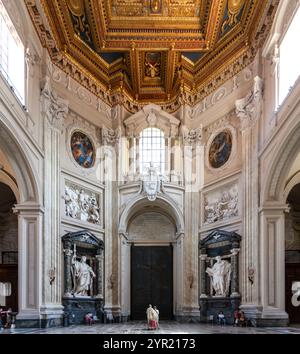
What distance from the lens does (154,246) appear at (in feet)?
91.9

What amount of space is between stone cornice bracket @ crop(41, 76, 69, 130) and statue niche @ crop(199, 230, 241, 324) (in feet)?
28.4

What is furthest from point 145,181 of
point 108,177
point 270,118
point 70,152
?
point 270,118

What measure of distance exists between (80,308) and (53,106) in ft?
29.5

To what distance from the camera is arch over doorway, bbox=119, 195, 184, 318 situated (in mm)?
25656

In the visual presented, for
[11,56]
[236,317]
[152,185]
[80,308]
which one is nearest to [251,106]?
[152,185]

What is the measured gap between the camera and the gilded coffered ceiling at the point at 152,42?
21.5m

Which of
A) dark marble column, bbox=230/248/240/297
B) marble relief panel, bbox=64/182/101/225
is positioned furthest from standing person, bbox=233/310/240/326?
marble relief panel, bbox=64/182/101/225

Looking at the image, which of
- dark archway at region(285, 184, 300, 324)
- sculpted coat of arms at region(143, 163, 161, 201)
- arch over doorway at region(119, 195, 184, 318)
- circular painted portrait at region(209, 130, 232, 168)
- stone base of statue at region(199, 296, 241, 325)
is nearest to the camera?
stone base of statue at region(199, 296, 241, 325)

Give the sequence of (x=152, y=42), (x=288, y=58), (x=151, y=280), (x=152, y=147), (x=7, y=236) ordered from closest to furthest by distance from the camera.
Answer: (x=288, y=58), (x=7, y=236), (x=152, y=42), (x=152, y=147), (x=151, y=280)

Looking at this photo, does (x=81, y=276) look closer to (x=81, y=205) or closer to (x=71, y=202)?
(x=81, y=205)

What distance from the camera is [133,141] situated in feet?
88.0

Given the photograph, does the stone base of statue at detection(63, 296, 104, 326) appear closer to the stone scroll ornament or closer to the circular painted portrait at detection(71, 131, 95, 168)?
the stone scroll ornament

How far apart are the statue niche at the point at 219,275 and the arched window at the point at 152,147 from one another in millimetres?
5044

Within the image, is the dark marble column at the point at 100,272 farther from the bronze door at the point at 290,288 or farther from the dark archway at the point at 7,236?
the bronze door at the point at 290,288
